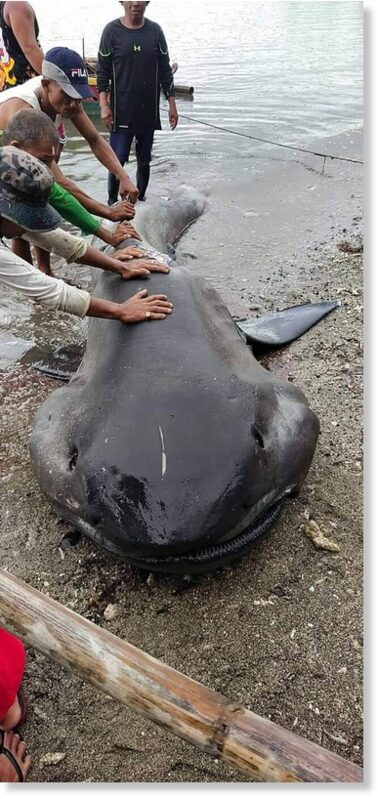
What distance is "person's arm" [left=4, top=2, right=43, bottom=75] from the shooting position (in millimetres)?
5465

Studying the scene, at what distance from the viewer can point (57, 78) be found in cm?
448

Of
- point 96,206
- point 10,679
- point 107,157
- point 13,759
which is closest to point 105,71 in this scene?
Answer: point 107,157

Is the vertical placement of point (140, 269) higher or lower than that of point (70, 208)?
lower

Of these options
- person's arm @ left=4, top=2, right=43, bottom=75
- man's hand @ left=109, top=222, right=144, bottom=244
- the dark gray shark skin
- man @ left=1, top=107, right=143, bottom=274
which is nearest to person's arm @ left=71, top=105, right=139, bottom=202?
person's arm @ left=4, top=2, right=43, bottom=75

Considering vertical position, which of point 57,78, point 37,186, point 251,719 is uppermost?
point 57,78

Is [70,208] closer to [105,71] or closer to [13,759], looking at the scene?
[13,759]

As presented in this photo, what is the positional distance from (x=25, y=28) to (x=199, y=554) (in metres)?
4.97

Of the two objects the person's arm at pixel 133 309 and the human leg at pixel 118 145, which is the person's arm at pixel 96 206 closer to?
the person's arm at pixel 133 309

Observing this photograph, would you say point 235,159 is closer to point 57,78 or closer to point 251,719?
point 57,78

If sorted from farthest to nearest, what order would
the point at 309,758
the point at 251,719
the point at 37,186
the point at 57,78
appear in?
the point at 57,78
the point at 37,186
the point at 251,719
the point at 309,758

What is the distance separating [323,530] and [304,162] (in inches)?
338

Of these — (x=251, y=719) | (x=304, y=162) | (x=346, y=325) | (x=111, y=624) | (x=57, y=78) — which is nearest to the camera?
(x=251, y=719)

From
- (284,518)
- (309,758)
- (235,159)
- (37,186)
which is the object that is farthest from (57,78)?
(235,159)

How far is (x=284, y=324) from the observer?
17.4ft
